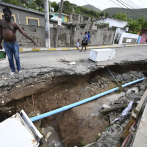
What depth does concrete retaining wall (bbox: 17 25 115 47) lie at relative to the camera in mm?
8258

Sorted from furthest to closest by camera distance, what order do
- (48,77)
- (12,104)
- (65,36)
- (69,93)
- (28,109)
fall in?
1. (65,36)
2. (69,93)
3. (48,77)
4. (28,109)
5. (12,104)

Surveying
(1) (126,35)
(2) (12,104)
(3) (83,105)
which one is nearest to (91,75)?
(3) (83,105)

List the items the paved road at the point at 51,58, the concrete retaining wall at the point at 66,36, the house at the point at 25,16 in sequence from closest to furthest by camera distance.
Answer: the paved road at the point at 51,58, the concrete retaining wall at the point at 66,36, the house at the point at 25,16

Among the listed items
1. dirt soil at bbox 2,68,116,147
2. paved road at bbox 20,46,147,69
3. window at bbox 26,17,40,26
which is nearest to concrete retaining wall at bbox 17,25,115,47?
paved road at bbox 20,46,147,69

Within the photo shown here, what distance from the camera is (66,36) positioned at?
386 inches

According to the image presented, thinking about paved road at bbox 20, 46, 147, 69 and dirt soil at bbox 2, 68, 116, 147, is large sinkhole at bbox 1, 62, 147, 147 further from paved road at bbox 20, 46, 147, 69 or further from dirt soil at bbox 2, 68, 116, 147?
paved road at bbox 20, 46, 147, 69

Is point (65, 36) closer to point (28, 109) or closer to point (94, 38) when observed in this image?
point (94, 38)

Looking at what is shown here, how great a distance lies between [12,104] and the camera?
2943 millimetres

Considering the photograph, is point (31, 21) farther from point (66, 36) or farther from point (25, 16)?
point (66, 36)

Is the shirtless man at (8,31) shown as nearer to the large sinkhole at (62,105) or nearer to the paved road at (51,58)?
the large sinkhole at (62,105)

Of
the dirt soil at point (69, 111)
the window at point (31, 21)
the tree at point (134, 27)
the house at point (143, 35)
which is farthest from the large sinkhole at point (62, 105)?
the house at point (143, 35)

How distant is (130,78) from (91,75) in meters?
2.63

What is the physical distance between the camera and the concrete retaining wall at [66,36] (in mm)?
8258

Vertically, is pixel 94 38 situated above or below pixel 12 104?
above
